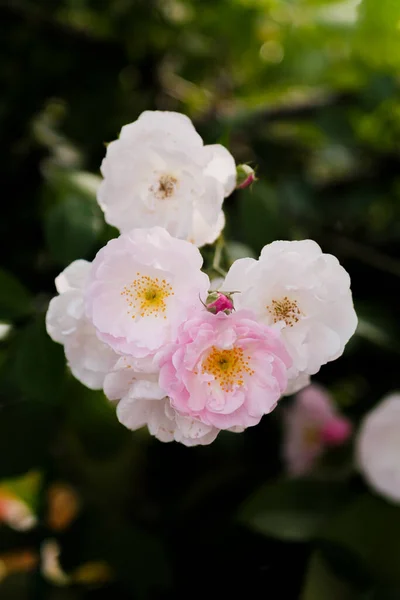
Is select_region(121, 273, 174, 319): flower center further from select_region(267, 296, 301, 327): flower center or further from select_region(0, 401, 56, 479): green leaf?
select_region(0, 401, 56, 479): green leaf

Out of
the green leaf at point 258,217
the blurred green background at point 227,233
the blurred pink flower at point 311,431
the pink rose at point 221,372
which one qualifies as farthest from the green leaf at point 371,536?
the pink rose at point 221,372

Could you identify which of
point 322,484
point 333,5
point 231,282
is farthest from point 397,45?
point 322,484

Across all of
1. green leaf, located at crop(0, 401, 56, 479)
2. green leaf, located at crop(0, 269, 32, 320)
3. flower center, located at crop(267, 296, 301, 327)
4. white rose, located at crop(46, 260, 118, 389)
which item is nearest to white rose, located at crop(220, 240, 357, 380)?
flower center, located at crop(267, 296, 301, 327)

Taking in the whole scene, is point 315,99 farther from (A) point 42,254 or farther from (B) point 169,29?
(A) point 42,254

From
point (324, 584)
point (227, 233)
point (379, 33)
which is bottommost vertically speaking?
point (324, 584)

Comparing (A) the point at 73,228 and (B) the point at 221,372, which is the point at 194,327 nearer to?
(B) the point at 221,372

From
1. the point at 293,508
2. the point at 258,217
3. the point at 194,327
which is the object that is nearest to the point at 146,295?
the point at 194,327
